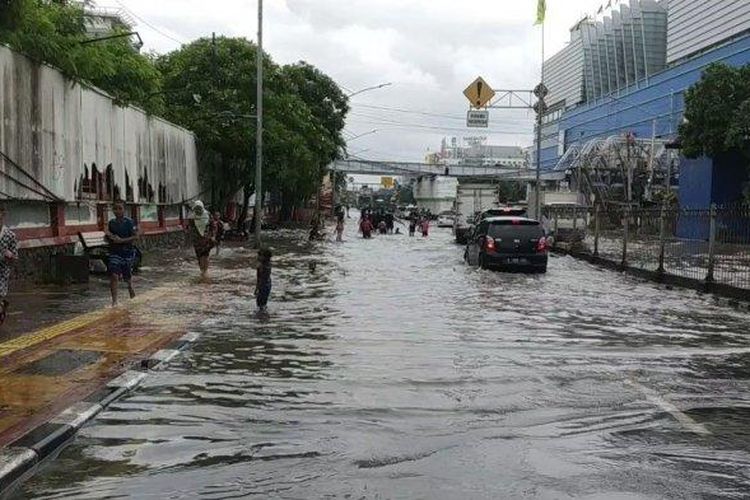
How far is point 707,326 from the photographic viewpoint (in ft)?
43.1

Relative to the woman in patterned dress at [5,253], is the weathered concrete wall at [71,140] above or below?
above

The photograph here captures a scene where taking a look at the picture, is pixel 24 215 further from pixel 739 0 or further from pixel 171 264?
pixel 739 0

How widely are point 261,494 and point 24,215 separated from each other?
13391 mm

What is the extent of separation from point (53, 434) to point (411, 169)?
111 m

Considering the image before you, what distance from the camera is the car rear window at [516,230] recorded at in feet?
74.1

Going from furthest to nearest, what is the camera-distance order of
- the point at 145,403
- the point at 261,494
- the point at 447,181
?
the point at 447,181
the point at 145,403
the point at 261,494

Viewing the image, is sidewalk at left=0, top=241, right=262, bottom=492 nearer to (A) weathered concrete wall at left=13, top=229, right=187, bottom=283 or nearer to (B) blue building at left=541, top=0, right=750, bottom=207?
(A) weathered concrete wall at left=13, top=229, right=187, bottom=283

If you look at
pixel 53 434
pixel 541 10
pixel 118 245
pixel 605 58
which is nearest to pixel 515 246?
pixel 118 245

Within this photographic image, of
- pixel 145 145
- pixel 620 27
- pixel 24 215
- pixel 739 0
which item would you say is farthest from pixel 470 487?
pixel 620 27

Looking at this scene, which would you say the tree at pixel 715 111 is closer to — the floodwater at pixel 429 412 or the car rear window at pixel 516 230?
the car rear window at pixel 516 230

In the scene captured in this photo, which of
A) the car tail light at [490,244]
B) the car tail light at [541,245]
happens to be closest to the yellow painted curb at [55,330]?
the car tail light at [490,244]

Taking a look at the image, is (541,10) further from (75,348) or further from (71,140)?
(75,348)

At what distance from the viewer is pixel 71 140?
18.6m

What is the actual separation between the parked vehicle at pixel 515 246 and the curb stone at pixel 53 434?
15.6 meters
